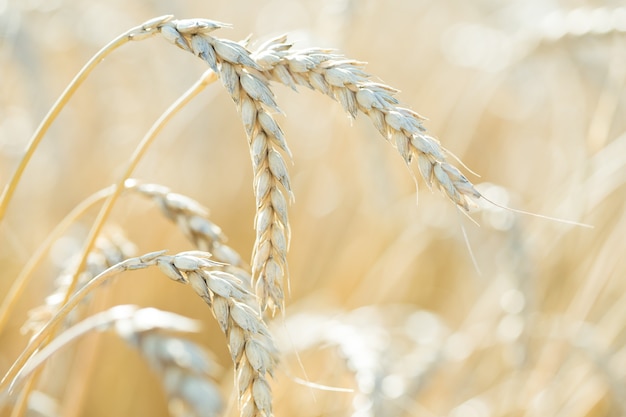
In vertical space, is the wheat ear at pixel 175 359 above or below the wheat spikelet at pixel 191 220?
below

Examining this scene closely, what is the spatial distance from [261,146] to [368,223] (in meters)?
1.21

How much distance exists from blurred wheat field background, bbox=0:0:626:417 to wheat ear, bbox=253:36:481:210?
0.37 ft

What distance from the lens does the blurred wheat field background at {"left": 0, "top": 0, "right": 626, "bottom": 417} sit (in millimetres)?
1128

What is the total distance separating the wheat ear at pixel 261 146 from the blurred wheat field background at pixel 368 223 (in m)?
0.12

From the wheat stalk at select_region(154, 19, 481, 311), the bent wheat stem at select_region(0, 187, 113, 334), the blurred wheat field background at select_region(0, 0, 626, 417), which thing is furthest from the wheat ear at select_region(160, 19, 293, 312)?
the bent wheat stem at select_region(0, 187, 113, 334)

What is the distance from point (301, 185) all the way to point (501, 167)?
837 mm

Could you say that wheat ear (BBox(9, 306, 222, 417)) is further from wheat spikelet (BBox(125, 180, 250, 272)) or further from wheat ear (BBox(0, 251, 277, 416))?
wheat ear (BBox(0, 251, 277, 416))

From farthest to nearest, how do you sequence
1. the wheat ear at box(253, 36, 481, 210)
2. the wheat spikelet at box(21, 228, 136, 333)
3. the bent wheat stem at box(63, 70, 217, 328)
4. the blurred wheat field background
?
the blurred wheat field background → the wheat spikelet at box(21, 228, 136, 333) → the bent wheat stem at box(63, 70, 217, 328) → the wheat ear at box(253, 36, 481, 210)

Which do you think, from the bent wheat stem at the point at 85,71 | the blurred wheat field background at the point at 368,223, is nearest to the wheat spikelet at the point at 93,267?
the blurred wheat field background at the point at 368,223

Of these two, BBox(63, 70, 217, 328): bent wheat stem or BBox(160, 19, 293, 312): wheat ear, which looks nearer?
BBox(160, 19, 293, 312): wheat ear

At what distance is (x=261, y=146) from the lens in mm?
547

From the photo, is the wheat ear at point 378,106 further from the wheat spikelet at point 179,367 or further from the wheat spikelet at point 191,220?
the wheat spikelet at point 179,367

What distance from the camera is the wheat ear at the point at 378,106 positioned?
0.54 m

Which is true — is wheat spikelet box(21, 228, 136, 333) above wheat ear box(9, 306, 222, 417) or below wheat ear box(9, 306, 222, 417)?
above
